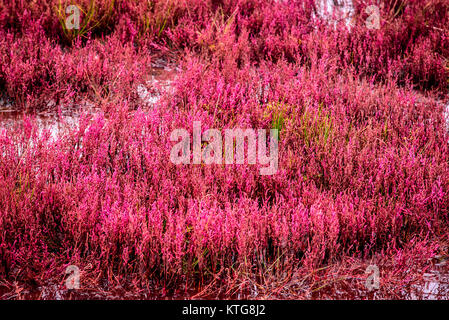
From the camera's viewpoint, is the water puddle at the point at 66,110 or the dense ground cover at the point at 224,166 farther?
the water puddle at the point at 66,110

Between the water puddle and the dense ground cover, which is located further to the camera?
the water puddle

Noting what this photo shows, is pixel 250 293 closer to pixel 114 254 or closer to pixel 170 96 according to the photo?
pixel 114 254

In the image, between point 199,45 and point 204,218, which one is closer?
point 204,218

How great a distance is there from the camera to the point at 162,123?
4.23 metres

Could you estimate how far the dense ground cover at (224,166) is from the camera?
2986mm

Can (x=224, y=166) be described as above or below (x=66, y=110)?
above

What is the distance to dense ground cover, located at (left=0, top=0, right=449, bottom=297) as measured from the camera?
9.80 ft

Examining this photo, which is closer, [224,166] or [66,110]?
[224,166]

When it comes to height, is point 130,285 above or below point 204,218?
below

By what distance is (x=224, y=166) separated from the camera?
3.76 metres

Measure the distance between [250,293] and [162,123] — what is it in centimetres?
188
